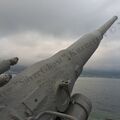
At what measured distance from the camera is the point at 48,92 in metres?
10.2

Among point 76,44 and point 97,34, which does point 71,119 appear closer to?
point 76,44

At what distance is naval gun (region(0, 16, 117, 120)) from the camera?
932 centimetres

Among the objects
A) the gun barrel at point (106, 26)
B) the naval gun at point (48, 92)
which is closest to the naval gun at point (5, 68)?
the naval gun at point (48, 92)

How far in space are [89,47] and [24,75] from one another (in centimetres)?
376

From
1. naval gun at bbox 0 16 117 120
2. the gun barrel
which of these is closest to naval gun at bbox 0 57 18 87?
naval gun at bbox 0 16 117 120

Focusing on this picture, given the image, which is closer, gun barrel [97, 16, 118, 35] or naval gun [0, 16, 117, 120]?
naval gun [0, 16, 117, 120]

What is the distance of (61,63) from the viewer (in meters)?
11.8

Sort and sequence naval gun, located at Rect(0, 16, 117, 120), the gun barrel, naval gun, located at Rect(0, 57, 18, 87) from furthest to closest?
the gun barrel
naval gun, located at Rect(0, 16, 117, 120)
naval gun, located at Rect(0, 57, 18, 87)

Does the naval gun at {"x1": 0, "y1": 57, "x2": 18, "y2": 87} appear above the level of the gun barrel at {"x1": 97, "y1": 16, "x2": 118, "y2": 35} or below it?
above

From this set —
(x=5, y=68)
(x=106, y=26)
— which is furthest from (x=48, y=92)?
(x=106, y=26)

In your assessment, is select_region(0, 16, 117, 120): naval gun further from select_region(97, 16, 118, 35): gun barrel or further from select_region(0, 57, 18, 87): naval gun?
select_region(97, 16, 118, 35): gun barrel

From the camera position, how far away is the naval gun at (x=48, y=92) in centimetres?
932

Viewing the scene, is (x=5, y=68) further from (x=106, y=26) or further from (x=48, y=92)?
(x=106, y=26)

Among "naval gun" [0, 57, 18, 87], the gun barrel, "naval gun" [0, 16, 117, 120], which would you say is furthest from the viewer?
the gun barrel
